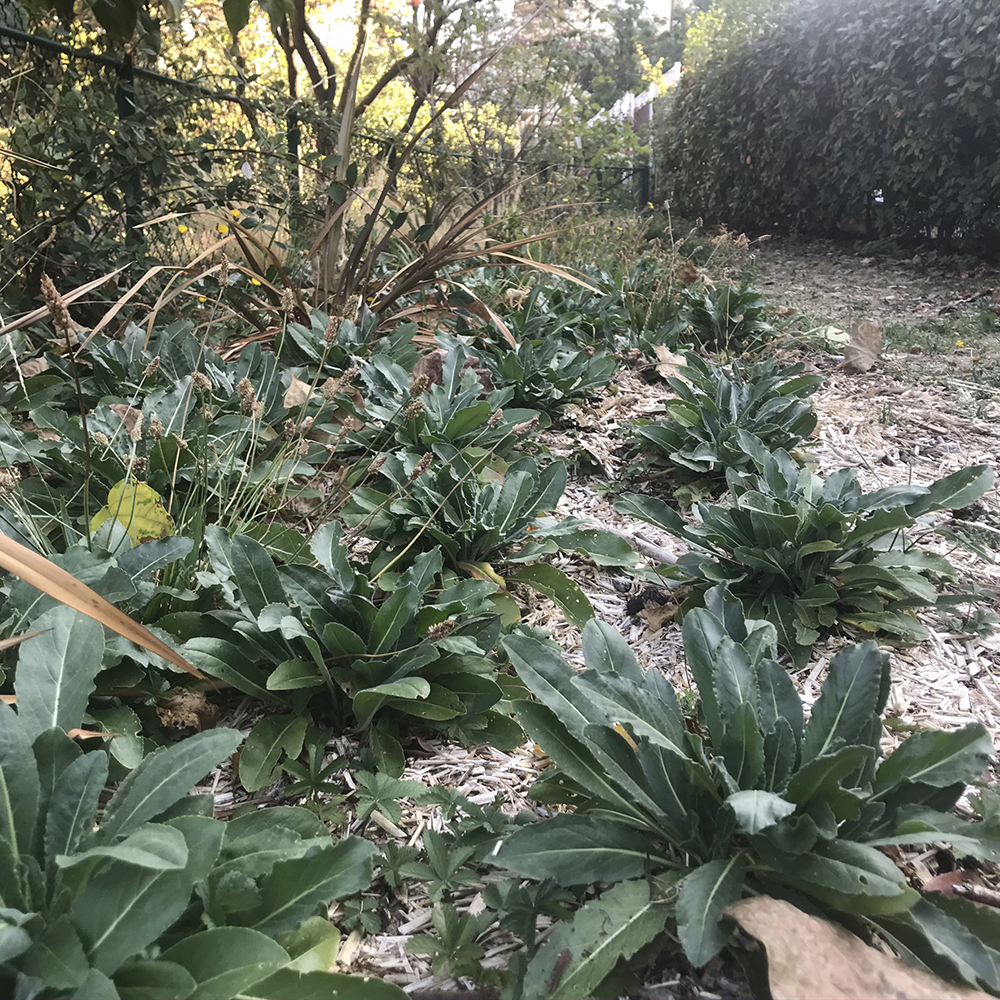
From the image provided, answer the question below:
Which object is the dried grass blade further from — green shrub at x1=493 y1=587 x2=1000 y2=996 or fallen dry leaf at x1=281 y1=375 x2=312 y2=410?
fallen dry leaf at x1=281 y1=375 x2=312 y2=410

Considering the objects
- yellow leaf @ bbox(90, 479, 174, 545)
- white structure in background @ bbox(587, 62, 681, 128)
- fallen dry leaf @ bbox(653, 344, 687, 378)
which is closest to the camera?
yellow leaf @ bbox(90, 479, 174, 545)

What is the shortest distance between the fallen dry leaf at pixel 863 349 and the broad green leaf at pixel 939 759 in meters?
3.70

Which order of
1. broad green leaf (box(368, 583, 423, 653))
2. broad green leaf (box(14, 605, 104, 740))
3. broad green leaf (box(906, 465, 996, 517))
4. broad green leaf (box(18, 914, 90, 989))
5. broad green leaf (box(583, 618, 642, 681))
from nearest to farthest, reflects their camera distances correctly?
broad green leaf (box(18, 914, 90, 989)) → broad green leaf (box(14, 605, 104, 740)) → broad green leaf (box(583, 618, 642, 681)) → broad green leaf (box(368, 583, 423, 653)) → broad green leaf (box(906, 465, 996, 517))

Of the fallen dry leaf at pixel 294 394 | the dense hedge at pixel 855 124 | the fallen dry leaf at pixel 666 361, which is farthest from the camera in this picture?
the dense hedge at pixel 855 124

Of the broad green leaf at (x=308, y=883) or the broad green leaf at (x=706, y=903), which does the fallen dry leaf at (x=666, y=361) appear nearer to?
the broad green leaf at (x=706, y=903)

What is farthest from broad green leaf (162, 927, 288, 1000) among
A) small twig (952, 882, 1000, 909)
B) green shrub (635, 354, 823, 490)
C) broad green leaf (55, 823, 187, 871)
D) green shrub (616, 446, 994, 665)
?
green shrub (635, 354, 823, 490)

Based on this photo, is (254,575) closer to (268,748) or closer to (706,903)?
Result: (268,748)

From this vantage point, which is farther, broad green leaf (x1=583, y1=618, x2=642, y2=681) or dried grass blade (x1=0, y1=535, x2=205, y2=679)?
broad green leaf (x1=583, y1=618, x2=642, y2=681)

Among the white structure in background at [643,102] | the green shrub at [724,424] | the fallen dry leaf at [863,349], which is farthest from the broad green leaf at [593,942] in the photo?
the white structure in background at [643,102]

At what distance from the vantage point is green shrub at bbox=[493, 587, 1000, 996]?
986mm

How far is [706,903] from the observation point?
0.99 metres

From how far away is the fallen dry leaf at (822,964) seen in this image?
2.85 feet

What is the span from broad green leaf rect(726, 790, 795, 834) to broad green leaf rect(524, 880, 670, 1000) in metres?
0.22

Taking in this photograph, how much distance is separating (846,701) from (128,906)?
41.6 inches
